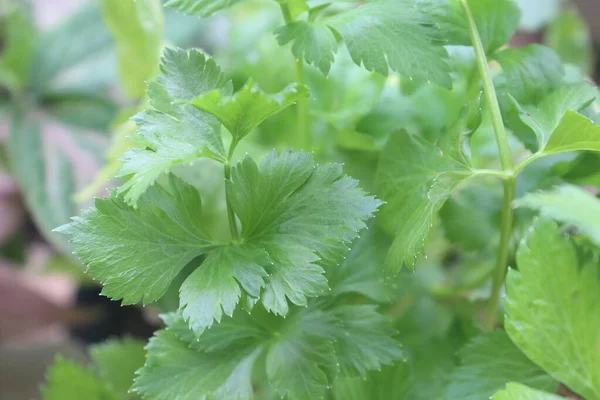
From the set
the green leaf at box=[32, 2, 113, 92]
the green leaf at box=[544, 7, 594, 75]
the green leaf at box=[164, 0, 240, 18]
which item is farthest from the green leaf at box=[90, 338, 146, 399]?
the green leaf at box=[544, 7, 594, 75]

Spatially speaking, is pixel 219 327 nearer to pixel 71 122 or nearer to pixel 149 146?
pixel 149 146

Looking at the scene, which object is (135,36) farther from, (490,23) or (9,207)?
(9,207)

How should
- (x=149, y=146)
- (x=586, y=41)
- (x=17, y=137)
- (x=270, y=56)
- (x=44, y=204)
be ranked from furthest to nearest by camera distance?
1. (x=586, y=41)
2. (x=17, y=137)
3. (x=44, y=204)
4. (x=270, y=56)
5. (x=149, y=146)

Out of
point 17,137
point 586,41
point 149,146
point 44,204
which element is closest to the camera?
point 149,146

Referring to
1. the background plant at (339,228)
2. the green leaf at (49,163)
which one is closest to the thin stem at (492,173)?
the background plant at (339,228)

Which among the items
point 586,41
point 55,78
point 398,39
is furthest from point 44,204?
point 586,41

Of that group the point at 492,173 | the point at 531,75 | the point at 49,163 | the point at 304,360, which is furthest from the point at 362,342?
the point at 49,163

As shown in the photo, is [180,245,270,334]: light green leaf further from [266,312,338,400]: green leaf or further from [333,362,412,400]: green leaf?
[333,362,412,400]: green leaf
